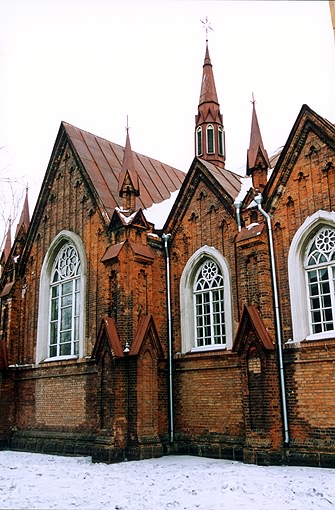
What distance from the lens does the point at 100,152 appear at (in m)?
19.0

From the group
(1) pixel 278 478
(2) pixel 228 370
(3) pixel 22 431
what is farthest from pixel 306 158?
(3) pixel 22 431

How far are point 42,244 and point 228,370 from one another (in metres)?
8.42

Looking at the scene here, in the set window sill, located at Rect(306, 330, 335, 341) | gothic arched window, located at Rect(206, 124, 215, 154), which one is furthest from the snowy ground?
gothic arched window, located at Rect(206, 124, 215, 154)

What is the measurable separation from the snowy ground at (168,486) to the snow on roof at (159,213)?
23.1 ft

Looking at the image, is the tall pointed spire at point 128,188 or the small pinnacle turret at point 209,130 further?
the small pinnacle turret at point 209,130

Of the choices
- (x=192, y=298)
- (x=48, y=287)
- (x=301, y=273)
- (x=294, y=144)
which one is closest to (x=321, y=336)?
(x=301, y=273)

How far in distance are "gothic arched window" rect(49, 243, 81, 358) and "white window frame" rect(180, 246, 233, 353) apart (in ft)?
11.4

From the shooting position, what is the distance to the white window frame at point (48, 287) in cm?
1633

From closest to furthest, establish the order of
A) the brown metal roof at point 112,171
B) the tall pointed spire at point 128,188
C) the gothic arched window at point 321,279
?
the gothic arched window at point 321,279 < the tall pointed spire at point 128,188 < the brown metal roof at point 112,171

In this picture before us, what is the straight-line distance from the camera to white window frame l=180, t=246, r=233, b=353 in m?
13.9

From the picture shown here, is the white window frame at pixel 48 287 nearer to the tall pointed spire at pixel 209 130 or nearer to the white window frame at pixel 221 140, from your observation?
the tall pointed spire at pixel 209 130

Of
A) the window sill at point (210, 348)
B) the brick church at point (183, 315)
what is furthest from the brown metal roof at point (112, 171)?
the window sill at point (210, 348)

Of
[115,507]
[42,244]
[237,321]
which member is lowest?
[115,507]

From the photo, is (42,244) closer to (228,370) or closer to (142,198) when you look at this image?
(142,198)
